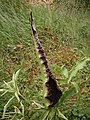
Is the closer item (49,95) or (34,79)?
(49,95)

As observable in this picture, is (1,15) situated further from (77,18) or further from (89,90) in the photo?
(89,90)

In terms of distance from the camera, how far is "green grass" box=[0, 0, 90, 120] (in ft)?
11.9

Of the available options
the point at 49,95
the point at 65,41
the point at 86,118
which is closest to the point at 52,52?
the point at 65,41

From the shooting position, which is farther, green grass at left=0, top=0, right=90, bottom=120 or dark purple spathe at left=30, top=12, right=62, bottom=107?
green grass at left=0, top=0, right=90, bottom=120

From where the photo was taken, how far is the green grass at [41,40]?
362cm

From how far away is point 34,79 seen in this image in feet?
12.1

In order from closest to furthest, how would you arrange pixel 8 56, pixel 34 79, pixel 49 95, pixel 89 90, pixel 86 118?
pixel 49 95
pixel 86 118
pixel 89 90
pixel 34 79
pixel 8 56

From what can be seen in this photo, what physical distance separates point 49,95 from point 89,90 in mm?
831

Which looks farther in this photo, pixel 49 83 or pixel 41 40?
pixel 41 40

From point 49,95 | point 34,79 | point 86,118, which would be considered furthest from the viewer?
point 34,79

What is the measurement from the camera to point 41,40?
426 cm

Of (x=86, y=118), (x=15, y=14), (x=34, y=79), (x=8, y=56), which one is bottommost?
(x=86, y=118)

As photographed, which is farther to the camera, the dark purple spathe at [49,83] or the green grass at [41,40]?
the green grass at [41,40]

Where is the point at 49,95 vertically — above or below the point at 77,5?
below
